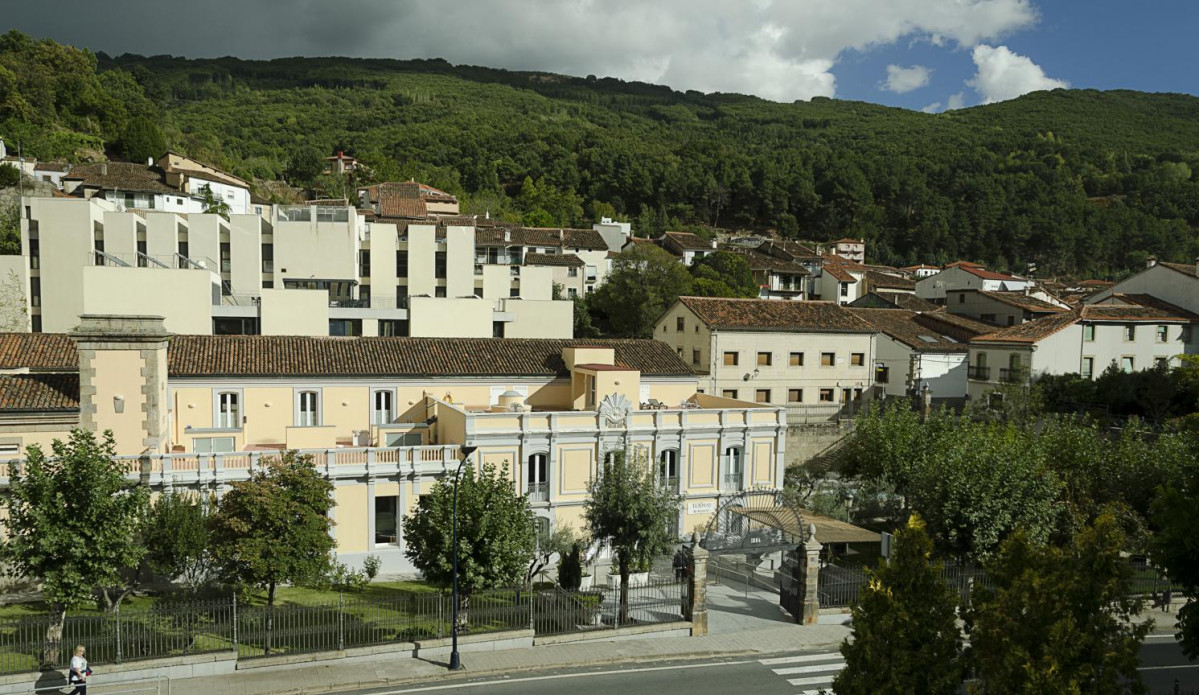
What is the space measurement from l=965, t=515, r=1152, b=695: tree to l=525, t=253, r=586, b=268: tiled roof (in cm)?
6270

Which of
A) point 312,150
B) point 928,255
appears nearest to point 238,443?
point 312,150

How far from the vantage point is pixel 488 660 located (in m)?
22.6

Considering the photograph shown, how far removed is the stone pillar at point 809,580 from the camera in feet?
86.1

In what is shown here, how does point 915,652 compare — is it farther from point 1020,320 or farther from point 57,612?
point 1020,320

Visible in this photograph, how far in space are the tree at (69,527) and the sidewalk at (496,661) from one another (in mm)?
3562

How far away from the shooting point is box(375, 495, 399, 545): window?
101 ft

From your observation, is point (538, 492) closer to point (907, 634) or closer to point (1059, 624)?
point (907, 634)

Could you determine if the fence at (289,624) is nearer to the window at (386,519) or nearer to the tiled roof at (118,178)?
the window at (386,519)

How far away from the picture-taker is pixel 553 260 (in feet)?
251

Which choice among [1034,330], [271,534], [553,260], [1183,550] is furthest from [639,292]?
[1183,550]

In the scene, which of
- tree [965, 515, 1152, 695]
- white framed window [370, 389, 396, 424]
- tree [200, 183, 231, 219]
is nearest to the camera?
tree [965, 515, 1152, 695]

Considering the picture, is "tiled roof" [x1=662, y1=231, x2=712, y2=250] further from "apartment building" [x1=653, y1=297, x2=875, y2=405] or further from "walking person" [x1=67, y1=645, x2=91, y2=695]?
"walking person" [x1=67, y1=645, x2=91, y2=695]

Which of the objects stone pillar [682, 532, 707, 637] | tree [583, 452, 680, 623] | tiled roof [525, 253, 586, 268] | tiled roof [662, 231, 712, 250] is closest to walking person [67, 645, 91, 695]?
tree [583, 452, 680, 623]

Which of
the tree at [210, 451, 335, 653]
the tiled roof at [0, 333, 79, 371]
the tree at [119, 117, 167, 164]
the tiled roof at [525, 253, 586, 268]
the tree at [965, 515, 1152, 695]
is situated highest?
the tree at [119, 117, 167, 164]
